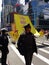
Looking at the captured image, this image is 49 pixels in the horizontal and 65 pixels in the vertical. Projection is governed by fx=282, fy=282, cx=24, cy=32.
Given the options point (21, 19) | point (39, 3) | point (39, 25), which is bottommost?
point (39, 25)

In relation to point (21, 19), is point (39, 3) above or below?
below

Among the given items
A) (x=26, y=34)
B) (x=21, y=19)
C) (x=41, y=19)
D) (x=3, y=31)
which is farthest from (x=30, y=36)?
(x=41, y=19)

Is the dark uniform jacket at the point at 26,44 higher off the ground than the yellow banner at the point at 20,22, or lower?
higher

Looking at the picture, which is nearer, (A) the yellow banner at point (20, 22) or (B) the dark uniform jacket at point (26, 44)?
(B) the dark uniform jacket at point (26, 44)

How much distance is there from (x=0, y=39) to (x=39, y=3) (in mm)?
115137

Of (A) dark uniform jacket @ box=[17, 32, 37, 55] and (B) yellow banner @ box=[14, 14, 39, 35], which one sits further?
(B) yellow banner @ box=[14, 14, 39, 35]

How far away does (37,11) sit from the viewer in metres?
120

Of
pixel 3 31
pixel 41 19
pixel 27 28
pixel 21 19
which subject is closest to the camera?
pixel 27 28

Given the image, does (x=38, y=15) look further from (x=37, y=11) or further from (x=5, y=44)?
(x=5, y=44)

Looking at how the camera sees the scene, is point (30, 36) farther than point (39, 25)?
No

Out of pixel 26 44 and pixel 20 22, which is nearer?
pixel 26 44

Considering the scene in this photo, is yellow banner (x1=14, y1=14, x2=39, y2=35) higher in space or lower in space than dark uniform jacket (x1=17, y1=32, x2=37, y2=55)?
lower

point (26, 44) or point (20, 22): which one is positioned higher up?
point (26, 44)

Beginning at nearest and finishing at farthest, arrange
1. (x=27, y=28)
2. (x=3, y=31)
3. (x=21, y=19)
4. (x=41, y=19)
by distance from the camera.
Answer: (x=27, y=28)
(x=3, y=31)
(x=21, y=19)
(x=41, y=19)
